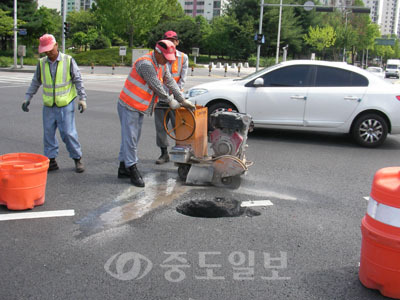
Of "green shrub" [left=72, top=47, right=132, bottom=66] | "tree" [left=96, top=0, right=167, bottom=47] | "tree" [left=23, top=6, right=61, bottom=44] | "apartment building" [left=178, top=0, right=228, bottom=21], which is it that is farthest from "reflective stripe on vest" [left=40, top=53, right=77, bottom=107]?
"apartment building" [left=178, top=0, right=228, bottom=21]

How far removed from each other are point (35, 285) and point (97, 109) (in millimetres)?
10317

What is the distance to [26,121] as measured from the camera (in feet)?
34.8

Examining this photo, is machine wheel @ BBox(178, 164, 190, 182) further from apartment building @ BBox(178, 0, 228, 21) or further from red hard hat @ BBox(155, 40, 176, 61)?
apartment building @ BBox(178, 0, 228, 21)

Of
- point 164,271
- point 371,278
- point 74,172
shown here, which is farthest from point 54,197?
point 371,278

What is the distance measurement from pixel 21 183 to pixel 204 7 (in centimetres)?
14794

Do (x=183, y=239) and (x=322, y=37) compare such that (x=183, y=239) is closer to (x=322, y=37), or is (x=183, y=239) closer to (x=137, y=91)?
(x=137, y=91)

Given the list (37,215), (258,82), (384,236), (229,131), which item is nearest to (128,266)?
(37,215)

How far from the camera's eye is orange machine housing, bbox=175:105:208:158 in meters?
5.93

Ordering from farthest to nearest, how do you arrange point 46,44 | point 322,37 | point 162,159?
point 322,37 < point 162,159 < point 46,44

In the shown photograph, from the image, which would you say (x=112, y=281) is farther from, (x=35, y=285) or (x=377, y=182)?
(x=377, y=182)

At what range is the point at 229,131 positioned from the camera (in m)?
5.98

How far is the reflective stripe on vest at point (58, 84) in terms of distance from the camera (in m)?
6.06

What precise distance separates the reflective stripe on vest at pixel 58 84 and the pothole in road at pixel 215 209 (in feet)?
7.52

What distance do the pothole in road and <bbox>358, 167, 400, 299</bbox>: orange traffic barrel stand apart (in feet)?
5.94
